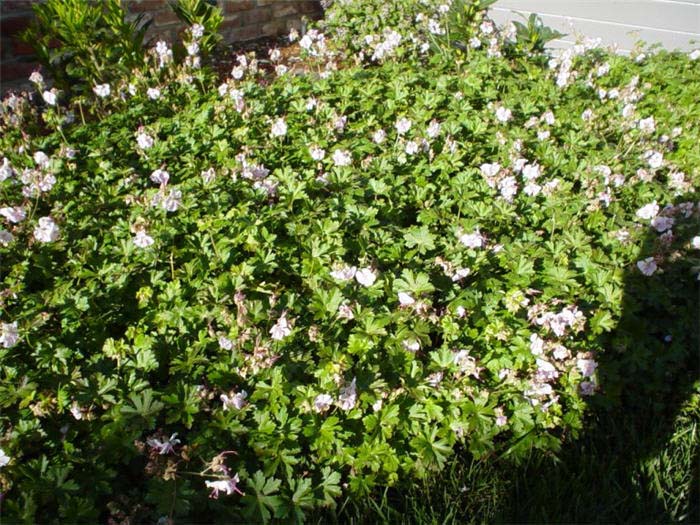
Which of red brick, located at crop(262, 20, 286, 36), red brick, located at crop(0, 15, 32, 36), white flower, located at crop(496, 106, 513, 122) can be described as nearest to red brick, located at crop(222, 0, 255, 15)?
red brick, located at crop(262, 20, 286, 36)

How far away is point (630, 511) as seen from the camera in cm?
221

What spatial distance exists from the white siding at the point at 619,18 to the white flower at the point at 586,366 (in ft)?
15.0

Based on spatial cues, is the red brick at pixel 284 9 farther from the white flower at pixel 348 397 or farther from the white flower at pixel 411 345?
the white flower at pixel 348 397

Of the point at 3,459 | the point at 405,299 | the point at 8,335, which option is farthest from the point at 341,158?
the point at 3,459

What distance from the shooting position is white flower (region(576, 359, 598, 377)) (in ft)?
7.57

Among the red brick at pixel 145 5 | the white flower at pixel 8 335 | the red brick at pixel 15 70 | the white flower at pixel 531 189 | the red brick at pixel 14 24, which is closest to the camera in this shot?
the white flower at pixel 8 335

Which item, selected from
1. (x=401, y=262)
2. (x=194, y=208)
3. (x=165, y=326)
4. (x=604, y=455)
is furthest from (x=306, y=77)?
→ (x=604, y=455)

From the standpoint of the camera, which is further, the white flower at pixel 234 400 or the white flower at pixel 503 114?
the white flower at pixel 503 114

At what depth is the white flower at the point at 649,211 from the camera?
2.92 m

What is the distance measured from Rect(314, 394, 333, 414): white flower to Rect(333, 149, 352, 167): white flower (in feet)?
5.09

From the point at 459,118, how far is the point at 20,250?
2.81 metres

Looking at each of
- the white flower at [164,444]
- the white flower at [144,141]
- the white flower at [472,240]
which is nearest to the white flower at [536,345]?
the white flower at [472,240]

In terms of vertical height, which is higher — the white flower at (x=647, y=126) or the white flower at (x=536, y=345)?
the white flower at (x=647, y=126)

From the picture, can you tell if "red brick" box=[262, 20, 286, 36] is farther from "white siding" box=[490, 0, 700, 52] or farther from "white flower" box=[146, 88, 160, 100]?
"white flower" box=[146, 88, 160, 100]
